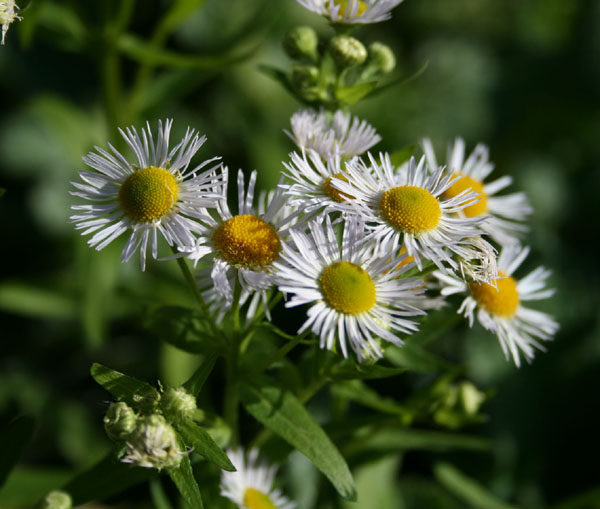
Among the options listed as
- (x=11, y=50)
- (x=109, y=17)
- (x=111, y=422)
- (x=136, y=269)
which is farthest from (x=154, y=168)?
(x=11, y=50)

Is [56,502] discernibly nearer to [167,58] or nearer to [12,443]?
[12,443]

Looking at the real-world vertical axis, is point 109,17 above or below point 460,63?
below

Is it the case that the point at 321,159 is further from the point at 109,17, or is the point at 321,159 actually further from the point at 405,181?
the point at 109,17

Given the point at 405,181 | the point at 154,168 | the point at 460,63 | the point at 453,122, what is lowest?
the point at 154,168

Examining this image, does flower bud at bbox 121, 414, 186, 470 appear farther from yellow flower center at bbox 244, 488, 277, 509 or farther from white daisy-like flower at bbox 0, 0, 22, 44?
white daisy-like flower at bbox 0, 0, 22, 44

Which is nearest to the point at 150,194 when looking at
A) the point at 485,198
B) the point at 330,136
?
the point at 330,136
